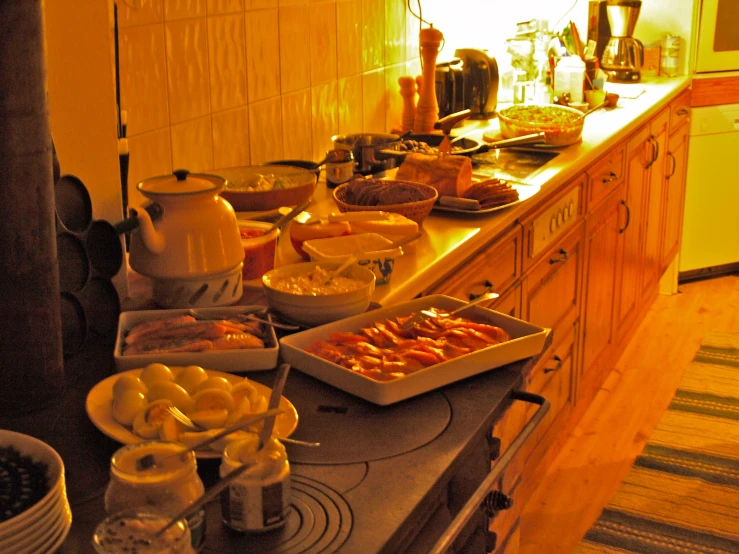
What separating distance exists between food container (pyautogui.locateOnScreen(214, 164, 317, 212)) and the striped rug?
1.21 meters

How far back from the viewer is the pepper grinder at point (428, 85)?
2.71 metres

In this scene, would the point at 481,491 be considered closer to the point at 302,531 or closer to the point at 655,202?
the point at 302,531

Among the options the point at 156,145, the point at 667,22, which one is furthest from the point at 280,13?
the point at 667,22

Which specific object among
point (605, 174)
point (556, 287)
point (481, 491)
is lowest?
point (556, 287)

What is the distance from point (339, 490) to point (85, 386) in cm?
45

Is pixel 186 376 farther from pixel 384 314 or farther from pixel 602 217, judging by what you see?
pixel 602 217

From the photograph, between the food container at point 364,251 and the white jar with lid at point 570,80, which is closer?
the food container at point 364,251

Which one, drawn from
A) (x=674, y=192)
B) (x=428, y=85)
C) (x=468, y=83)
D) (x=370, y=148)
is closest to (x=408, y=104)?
(x=428, y=85)

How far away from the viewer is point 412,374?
3.77ft

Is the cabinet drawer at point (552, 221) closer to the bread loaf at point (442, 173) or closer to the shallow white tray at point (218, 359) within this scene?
the bread loaf at point (442, 173)

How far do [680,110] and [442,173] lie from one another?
217cm

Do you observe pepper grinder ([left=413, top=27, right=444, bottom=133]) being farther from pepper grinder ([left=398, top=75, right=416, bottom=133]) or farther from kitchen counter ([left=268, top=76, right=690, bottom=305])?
kitchen counter ([left=268, top=76, right=690, bottom=305])

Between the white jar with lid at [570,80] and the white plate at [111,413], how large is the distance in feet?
8.15

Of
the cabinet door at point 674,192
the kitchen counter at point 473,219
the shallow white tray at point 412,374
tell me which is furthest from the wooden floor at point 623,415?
the shallow white tray at point 412,374
